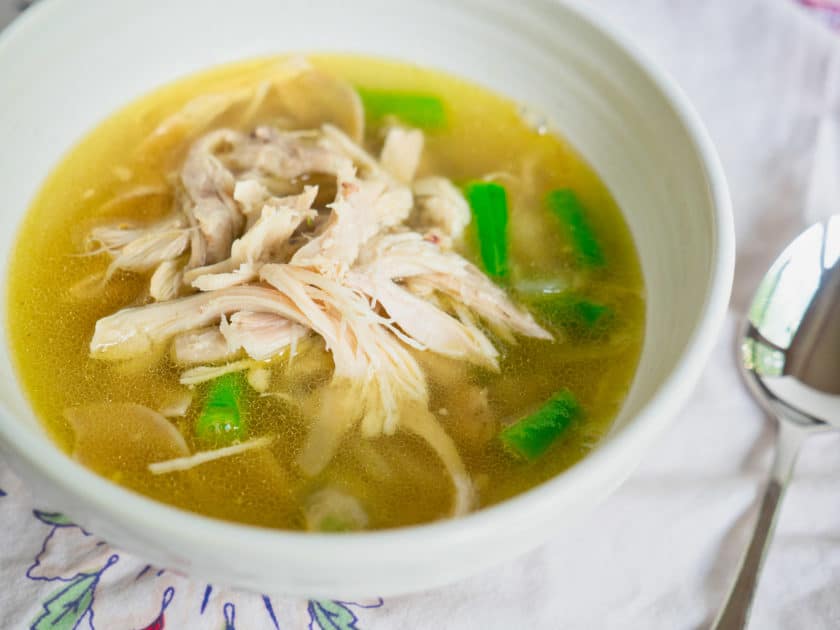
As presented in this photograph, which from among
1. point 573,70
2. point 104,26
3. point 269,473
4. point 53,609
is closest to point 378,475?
point 269,473

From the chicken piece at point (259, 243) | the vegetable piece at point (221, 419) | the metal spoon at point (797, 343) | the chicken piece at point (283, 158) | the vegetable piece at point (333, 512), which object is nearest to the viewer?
the vegetable piece at point (333, 512)

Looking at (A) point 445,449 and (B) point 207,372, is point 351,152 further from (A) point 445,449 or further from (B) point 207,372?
(A) point 445,449

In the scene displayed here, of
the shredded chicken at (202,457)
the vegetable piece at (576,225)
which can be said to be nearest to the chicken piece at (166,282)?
the shredded chicken at (202,457)

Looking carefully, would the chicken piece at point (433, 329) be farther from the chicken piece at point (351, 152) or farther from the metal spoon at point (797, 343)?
the metal spoon at point (797, 343)

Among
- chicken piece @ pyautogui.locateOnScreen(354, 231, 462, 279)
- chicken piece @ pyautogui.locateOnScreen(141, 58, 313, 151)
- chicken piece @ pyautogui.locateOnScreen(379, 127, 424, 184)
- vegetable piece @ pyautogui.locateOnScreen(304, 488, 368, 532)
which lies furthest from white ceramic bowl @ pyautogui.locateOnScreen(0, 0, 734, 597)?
chicken piece @ pyautogui.locateOnScreen(354, 231, 462, 279)

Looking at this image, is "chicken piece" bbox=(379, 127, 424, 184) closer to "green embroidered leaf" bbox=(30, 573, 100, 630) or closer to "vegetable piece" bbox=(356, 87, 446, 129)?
"vegetable piece" bbox=(356, 87, 446, 129)

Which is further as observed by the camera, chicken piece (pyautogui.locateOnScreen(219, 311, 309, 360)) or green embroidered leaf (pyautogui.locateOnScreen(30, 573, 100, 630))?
chicken piece (pyautogui.locateOnScreen(219, 311, 309, 360))
